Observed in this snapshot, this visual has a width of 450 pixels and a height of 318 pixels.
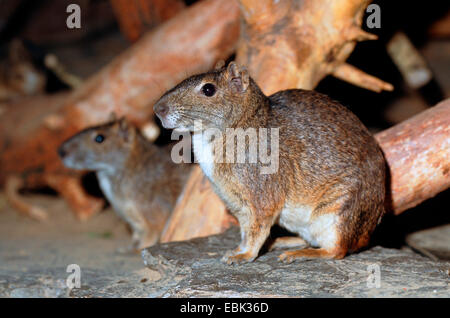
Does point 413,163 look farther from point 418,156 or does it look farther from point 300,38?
point 300,38

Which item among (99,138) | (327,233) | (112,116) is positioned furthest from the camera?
(112,116)

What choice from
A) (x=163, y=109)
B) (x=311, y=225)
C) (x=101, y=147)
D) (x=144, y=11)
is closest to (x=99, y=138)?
(x=101, y=147)

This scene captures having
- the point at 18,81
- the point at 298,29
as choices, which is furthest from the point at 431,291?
the point at 18,81

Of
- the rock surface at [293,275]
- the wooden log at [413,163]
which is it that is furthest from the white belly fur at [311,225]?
the wooden log at [413,163]

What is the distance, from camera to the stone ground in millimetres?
4242

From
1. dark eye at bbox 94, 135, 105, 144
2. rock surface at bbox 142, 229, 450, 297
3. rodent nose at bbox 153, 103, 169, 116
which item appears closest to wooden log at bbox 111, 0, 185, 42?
dark eye at bbox 94, 135, 105, 144

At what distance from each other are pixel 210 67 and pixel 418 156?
135 inches

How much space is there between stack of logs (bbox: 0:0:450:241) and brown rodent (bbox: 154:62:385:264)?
0.85 metres

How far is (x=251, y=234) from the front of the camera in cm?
484

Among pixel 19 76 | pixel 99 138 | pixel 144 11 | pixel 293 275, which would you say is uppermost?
pixel 144 11

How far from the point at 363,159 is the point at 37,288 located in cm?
318

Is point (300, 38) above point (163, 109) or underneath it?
above

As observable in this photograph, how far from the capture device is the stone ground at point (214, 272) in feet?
13.9

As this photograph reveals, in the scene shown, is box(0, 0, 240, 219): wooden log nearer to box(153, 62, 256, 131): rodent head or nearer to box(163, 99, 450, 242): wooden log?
box(163, 99, 450, 242): wooden log
